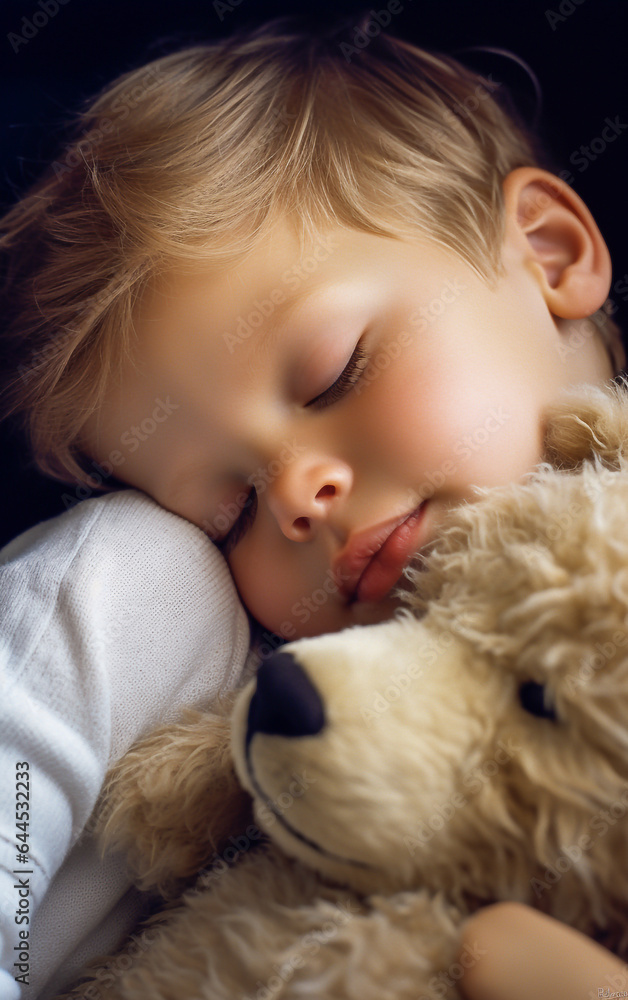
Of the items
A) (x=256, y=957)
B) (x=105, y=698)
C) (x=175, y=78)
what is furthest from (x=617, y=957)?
Answer: (x=175, y=78)

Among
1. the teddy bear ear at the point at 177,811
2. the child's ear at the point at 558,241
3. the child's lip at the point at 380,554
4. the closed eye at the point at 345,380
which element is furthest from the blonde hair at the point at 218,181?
the teddy bear ear at the point at 177,811

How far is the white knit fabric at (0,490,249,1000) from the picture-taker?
0.66 meters

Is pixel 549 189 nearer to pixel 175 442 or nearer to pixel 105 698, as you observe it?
pixel 175 442

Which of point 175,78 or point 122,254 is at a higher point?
point 175,78

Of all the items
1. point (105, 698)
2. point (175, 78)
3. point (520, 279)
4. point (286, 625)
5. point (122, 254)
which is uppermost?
point (175, 78)

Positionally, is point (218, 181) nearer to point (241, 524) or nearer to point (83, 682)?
point (241, 524)

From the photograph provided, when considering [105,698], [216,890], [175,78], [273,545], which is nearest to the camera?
[216,890]

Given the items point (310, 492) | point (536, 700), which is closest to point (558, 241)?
point (310, 492)

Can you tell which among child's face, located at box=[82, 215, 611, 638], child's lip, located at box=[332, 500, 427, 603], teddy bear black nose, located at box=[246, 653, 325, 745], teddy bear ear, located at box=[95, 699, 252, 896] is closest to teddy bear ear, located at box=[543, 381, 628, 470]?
child's face, located at box=[82, 215, 611, 638]

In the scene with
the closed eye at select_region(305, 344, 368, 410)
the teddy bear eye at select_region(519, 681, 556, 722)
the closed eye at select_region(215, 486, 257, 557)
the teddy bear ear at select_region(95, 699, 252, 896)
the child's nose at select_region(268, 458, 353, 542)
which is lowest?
the teddy bear ear at select_region(95, 699, 252, 896)

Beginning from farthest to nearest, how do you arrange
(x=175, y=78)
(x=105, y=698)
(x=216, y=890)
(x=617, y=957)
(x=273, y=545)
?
(x=175, y=78) < (x=273, y=545) < (x=105, y=698) < (x=216, y=890) < (x=617, y=957)

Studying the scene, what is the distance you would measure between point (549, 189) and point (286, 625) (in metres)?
0.74

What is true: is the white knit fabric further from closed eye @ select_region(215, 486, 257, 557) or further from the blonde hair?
the blonde hair

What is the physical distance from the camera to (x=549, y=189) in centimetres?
103
